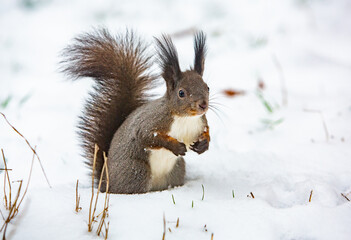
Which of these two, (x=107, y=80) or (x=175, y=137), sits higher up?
(x=107, y=80)

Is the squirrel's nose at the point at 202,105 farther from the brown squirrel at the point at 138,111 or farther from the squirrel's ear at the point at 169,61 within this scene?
the squirrel's ear at the point at 169,61

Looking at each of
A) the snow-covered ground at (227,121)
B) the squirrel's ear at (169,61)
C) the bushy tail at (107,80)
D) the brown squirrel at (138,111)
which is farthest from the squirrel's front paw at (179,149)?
the bushy tail at (107,80)

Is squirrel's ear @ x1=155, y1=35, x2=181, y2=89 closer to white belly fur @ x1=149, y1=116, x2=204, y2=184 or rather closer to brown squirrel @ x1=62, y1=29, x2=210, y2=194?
brown squirrel @ x1=62, y1=29, x2=210, y2=194

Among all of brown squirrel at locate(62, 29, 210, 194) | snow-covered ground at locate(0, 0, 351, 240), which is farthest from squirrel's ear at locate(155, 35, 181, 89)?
snow-covered ground at locate(0, 0, 351, 240)

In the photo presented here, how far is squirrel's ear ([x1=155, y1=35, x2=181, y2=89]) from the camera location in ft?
5.35

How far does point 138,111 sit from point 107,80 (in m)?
0.22

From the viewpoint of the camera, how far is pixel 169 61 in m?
1.66

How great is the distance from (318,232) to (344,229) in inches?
3.2

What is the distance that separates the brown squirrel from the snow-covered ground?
0.16 m

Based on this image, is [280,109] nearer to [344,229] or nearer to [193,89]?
[193,89]

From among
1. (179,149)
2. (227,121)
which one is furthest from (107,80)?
(227,121)

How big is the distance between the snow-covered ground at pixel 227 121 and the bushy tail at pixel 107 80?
0.53ft

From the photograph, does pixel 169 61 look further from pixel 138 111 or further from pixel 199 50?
pixel 138 111

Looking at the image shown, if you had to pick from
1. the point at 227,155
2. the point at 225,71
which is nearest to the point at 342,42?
the point at 225,71
